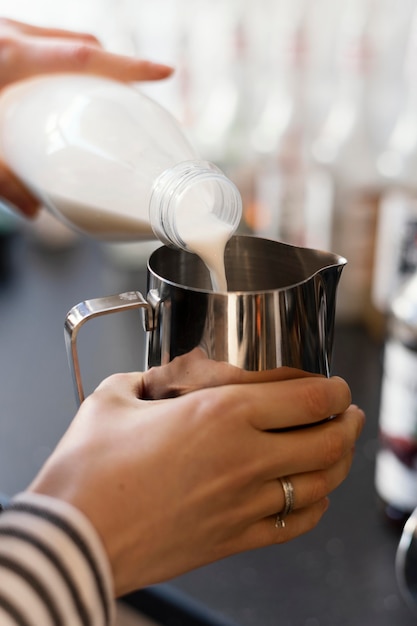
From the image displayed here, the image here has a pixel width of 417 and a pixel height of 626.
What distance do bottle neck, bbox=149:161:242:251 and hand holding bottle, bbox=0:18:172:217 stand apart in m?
0.19

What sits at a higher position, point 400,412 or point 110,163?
point 110,163

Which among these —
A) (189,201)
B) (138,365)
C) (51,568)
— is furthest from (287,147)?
(51,568)

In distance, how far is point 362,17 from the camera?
3.31ft

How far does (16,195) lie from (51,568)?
39 cm

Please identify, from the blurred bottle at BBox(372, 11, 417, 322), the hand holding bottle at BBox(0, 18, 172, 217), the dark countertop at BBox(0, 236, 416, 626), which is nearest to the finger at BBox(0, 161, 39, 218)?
the hand holding bottle at BBox(0, 18, 172, 217)

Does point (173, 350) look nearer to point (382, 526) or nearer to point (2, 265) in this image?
point (382, 526)

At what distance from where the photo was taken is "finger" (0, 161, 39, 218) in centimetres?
56

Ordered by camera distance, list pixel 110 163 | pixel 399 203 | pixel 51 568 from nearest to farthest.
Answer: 1. pixel 51 568
2. pixel 110 163
3. pixel 399 203

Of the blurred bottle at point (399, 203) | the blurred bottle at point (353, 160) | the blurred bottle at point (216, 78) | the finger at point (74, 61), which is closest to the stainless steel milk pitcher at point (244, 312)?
the finger at point (74, 61)

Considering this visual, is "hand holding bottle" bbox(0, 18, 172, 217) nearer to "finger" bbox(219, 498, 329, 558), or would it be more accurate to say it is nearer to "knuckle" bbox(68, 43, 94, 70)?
"knuckle" bbox(68, 43, 94, 70)

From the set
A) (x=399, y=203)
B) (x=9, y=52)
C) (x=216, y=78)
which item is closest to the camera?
(x=9, y=52)

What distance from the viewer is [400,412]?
0.60 meters

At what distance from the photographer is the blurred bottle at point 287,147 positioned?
959 mm

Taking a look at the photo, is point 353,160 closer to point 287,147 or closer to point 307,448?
point 287,147
